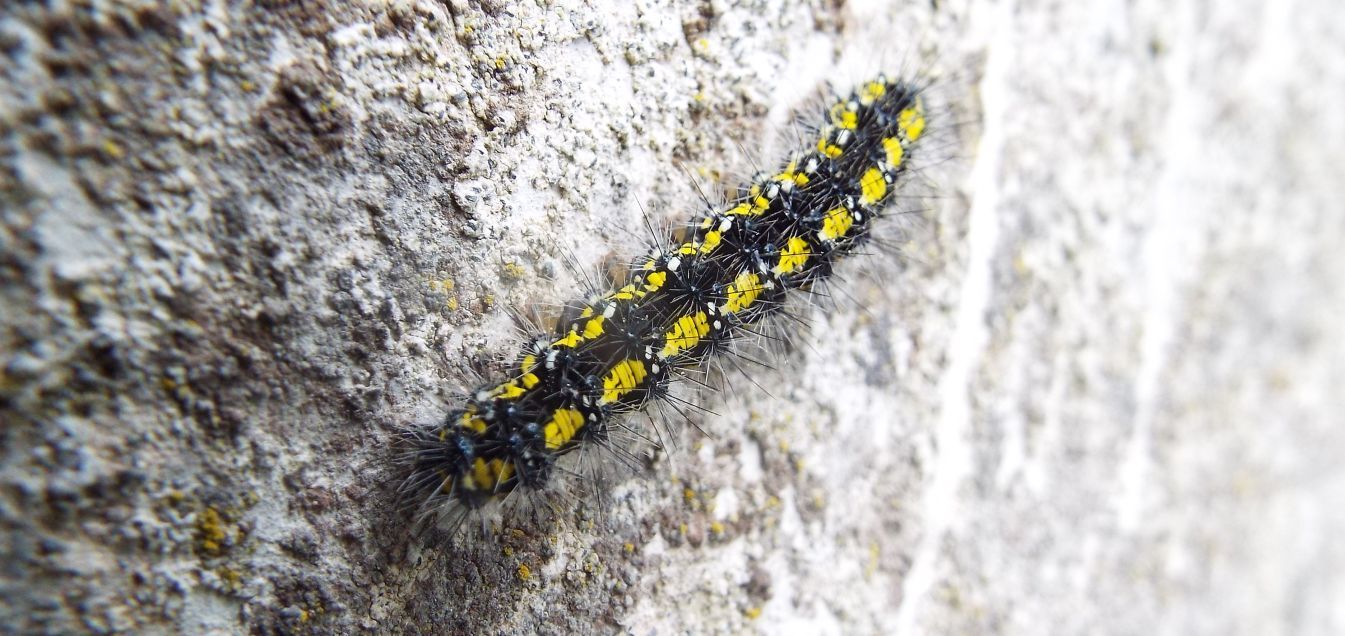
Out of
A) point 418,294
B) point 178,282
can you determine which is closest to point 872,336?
point 418,294

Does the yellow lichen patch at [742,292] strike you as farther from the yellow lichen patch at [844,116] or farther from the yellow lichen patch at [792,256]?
the yellow lichen patch at [844,116]

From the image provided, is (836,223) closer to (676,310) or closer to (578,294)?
(676,310)

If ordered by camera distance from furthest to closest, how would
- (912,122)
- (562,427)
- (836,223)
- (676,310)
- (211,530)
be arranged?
(912,122) → (836,223) → (676,310) → (562,427) → (211,530)

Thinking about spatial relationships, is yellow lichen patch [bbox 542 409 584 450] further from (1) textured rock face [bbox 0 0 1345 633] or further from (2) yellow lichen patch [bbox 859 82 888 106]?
(2) yellow lichen patch [bbox 859 82 888 106]

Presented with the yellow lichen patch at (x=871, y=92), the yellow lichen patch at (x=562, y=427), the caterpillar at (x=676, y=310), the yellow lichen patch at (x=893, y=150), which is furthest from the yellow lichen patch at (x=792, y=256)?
the yellow lichen patch at (x=562, y=427)

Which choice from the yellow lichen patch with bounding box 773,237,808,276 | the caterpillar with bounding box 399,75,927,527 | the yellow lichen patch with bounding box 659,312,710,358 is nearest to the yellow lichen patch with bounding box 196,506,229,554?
the caterpillar with bounding box 399,75,927,527

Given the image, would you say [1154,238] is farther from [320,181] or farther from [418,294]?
[320,181]

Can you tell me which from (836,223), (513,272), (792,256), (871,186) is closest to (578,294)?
(513,272)
